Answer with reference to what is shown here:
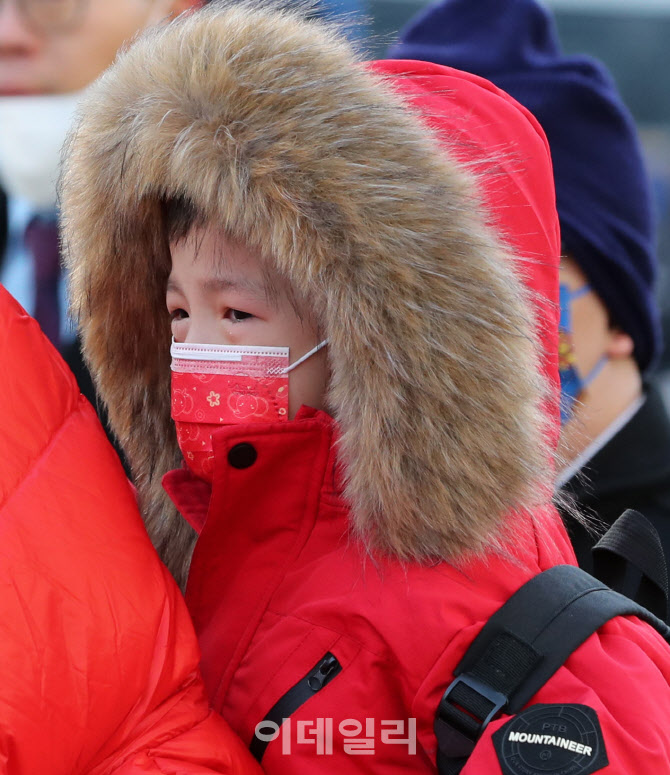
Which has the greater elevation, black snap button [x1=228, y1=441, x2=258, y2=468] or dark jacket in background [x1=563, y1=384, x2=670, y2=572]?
black snap button [x1=228, y1=441, x2=258, y2=468]

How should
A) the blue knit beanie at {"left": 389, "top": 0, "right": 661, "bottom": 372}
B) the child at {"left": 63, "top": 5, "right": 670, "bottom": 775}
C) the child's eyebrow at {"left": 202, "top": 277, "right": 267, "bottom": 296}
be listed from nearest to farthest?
the child at {"left": 63, "top": 5, "right": 670, "bottom": 775} → the child's eyebrow at {"left": 202, "top": 277, "right": 267, "bottom": 296} → the blue knit beanie at {"left": 389, "top": 0, "right": 661, "bottom": 372}

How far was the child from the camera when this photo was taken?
4.08 ft

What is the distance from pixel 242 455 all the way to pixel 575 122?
1.24 m

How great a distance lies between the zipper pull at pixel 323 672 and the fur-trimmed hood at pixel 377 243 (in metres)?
0.16

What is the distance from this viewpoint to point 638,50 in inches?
225

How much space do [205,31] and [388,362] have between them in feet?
1.88

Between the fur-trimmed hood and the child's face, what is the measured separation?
0.03 m

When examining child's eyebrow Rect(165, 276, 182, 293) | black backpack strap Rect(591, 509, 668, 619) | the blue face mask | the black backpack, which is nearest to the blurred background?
the blue face mask

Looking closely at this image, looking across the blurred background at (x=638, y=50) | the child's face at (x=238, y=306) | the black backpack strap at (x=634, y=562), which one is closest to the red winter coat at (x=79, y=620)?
the child's face at (x=238, y=306)

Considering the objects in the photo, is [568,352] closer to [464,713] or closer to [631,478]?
Result: [631,478]

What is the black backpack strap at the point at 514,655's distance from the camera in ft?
3.73

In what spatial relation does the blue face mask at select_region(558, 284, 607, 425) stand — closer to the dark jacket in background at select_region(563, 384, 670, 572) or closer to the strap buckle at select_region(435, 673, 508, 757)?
the dark jacket in background at select_region(563, 384, 670, 572)

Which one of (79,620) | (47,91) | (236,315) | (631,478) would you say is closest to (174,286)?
(236,315)

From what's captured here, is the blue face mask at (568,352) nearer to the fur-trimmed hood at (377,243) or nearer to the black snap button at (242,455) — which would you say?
the fur-trimmed hood at (377,243)
